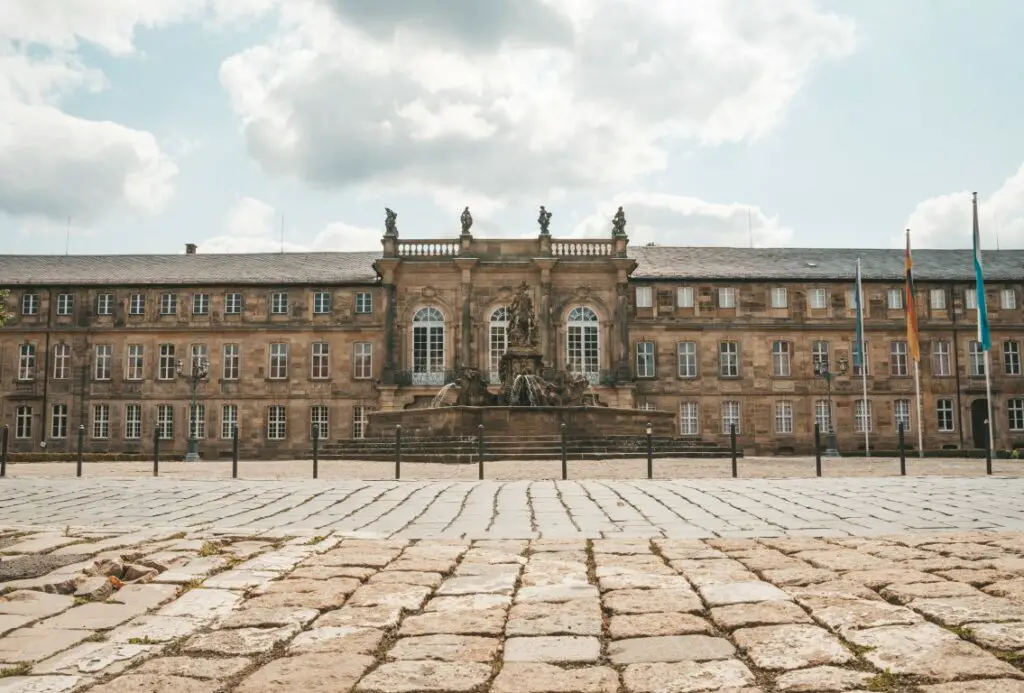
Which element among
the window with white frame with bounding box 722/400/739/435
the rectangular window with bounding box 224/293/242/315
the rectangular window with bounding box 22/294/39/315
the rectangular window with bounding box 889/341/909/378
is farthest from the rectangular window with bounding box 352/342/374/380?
the rectangular window with bounding box 889/341/909/378

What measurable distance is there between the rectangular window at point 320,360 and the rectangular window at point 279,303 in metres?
2.27

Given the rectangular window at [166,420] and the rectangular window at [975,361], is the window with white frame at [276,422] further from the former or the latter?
the rectangular window at [975,361]

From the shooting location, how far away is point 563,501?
9781mm

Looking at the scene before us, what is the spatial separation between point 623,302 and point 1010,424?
19.8 meters

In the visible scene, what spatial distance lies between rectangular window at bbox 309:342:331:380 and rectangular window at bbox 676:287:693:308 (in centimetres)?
1715

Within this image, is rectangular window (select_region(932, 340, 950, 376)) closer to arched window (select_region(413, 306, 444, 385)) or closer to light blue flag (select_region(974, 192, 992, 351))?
light blue flag (select_region(974, 192, 992, 351))

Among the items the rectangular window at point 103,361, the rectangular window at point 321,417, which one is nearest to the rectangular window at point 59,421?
the rectangular window at point 103,361

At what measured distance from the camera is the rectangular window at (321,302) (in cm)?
4256

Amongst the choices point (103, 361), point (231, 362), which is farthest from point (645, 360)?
point (103, 361)

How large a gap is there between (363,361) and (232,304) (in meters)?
7.11

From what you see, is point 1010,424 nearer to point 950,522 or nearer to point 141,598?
point 950,522

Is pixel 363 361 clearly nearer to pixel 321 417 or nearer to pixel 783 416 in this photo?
pixel 321 417

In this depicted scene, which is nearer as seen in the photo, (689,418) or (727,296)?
(689,418)

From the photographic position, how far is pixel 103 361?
140 ft
